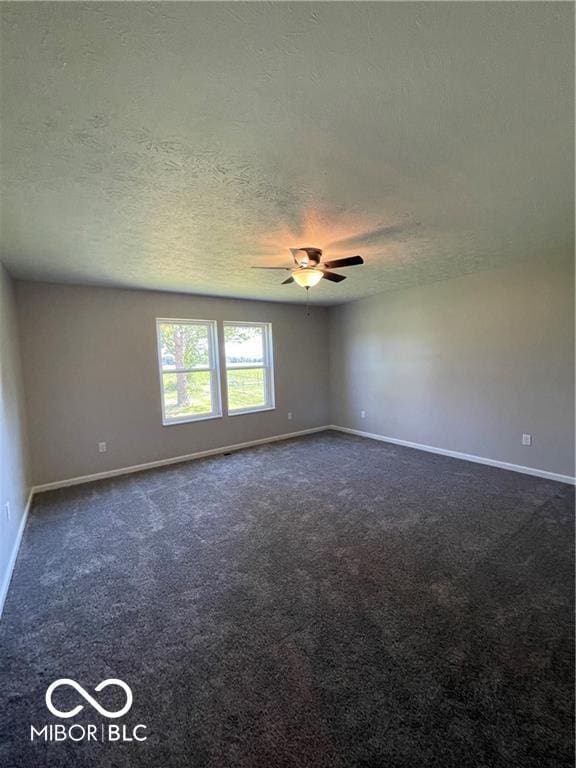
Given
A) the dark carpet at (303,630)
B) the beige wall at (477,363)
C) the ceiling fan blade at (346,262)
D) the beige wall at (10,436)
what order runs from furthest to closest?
the beige wall at (477,363)
the ceiling fan blade at (346,262)
the beige wall at (10,436)
the dark carpet at (303,630)

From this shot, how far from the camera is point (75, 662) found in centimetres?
161

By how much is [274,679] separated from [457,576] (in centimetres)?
134

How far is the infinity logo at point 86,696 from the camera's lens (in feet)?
4.53

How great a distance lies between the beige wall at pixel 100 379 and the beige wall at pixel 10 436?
28 cm

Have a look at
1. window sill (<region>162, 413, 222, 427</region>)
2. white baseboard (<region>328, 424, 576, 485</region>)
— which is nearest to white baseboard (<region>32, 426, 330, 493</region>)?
window sill (<region>162, 413, 222, 427</region>)

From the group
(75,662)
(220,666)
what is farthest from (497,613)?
(75,662)

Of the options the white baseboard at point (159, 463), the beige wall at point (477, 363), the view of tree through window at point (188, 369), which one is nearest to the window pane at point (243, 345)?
the view of tree through window at point (188, 369)

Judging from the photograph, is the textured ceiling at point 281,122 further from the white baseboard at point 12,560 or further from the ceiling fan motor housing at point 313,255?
the white baseboard at point 12,560

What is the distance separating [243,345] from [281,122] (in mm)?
4168

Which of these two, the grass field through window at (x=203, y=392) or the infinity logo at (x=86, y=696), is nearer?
the infinity logo at (x=86, y=696)

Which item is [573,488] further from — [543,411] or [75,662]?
[75,662]

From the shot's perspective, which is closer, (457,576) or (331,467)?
(457,576)

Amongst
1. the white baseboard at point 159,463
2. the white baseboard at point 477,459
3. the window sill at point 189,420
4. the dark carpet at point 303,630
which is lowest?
the dark carpet at point 303,630

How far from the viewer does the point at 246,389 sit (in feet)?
18.2
